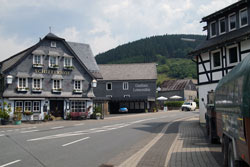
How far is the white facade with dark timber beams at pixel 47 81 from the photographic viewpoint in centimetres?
3135

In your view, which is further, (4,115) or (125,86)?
(125,86)

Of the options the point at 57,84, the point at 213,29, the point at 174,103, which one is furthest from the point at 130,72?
the point at 213,29

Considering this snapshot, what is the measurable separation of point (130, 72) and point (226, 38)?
35.0m

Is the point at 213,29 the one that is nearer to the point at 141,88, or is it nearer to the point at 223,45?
the point at 223,45

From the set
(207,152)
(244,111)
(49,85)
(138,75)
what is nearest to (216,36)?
(207,152)

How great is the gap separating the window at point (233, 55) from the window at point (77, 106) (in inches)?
842

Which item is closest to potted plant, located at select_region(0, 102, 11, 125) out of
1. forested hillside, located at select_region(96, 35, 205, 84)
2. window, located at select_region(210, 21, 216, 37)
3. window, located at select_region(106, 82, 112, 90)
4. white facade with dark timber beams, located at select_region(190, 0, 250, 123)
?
white facade with dark timber beams, located at select_region(190, 0, 250, 123)

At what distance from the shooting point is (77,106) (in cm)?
3562

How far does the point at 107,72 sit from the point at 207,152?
45.9 m

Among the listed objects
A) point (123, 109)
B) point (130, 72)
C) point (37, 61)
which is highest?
point (130, 72)

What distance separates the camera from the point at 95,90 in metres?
53.7

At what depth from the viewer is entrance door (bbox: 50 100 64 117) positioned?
34.0 meters

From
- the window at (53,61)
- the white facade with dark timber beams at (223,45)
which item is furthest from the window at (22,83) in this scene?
the white facade with dark timber beams at (223,45)

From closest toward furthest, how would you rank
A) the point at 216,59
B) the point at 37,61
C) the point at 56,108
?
1. the point at 216,59
2. the point at 37,61
3. the point at 56,108
